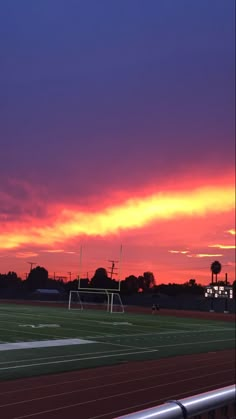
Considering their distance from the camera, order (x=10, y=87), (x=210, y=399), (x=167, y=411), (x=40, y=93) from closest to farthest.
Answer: (x=167, y=411) → (x=210, y=399) → (x=10, y=87) → (x=40, y=93)

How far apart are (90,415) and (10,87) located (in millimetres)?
4711

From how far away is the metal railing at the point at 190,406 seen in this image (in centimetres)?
238

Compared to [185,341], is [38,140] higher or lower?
higher

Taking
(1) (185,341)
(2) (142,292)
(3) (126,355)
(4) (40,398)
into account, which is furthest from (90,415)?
(2) (142,292)

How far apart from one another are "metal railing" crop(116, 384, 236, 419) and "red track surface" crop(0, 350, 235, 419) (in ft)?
13.5

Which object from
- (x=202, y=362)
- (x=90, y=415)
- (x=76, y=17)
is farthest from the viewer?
(x=202, y=362)

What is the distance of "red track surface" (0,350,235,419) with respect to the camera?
284 inches

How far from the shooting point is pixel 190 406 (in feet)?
8.70

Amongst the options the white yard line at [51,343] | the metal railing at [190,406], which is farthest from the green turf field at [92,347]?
the metal railing at [190,406]

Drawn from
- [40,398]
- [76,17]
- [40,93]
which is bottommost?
[40,398]

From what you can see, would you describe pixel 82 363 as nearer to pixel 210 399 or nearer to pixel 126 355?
pixel 126 355

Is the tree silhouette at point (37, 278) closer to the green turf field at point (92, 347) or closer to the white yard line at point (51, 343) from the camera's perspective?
the green turf field at point (92, 347)

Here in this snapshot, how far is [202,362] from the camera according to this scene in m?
13.6

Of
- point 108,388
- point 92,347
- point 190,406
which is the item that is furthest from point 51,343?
point 190,406
